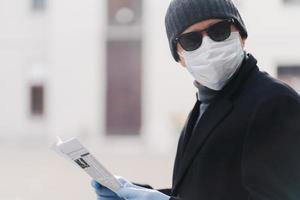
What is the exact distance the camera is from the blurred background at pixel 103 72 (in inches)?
609

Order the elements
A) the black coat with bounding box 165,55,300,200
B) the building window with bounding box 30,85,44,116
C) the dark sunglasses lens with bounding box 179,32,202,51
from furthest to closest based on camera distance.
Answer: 1. the building window with bounding box 30,85,44,116
2. the dark sunglasses lens with bounding box 179,32,202,51
3. the black coat with bounding box 165,55,300,200

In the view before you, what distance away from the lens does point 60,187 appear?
8.97 meters

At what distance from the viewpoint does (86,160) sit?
1710 mm

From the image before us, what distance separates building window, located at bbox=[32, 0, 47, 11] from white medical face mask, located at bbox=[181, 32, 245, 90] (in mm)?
16745

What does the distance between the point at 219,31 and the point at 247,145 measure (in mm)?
365

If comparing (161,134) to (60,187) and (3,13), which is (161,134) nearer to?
(3,13)

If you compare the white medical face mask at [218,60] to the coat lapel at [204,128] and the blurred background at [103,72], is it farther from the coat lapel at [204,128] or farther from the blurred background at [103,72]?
the blurred background at [103,72]

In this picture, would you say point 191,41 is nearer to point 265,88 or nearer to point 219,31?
point 219,31

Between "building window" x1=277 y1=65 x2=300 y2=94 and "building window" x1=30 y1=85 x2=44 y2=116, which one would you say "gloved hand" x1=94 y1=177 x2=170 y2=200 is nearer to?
"building window" x1=277 y1=65 x2=300 y2=94

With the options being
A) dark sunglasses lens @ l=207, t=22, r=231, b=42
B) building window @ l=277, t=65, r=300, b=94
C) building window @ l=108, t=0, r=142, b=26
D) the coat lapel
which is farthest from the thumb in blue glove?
building window @ l=108, t=0, r=142, b=26

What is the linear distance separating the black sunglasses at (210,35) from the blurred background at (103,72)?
12.3 metres

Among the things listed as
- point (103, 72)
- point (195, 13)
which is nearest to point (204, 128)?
point (195, 13)

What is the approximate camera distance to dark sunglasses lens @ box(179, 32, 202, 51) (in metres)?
1.76

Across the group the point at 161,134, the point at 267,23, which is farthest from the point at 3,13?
the point at 267,23
